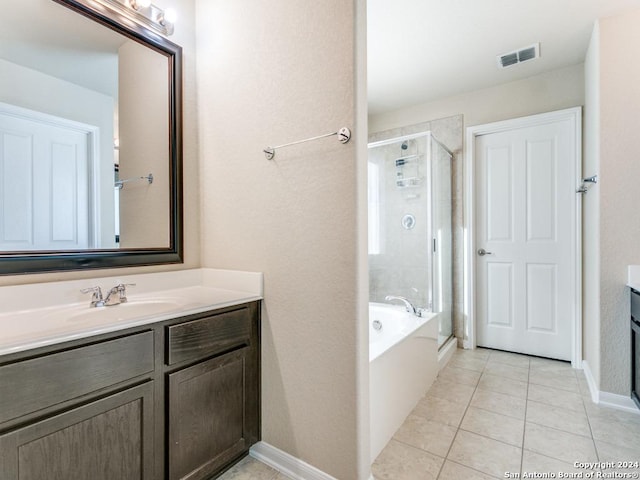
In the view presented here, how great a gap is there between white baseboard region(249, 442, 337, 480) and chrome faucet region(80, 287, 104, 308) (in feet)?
3.39

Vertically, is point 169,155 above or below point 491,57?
below

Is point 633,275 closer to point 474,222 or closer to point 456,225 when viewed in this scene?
point 474,222

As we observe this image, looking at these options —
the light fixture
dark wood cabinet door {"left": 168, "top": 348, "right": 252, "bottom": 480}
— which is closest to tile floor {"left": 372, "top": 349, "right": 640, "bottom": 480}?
dark wood cabinet door {"left": 168, "top": 348, "right": 252, "bottom": 480}

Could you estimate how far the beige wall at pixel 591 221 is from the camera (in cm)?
210

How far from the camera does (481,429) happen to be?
1.81 meters

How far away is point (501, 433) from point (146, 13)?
2.95 meters

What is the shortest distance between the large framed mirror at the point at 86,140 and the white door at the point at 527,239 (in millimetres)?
2786

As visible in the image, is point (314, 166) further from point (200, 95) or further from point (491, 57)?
point (491, 57)

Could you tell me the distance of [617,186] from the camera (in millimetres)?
2016

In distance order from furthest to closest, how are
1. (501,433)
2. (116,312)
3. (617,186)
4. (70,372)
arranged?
(617,186) < (501,433) < (116,312) < (70,372)

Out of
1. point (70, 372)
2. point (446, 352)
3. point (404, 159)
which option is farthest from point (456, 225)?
point (70, 372)

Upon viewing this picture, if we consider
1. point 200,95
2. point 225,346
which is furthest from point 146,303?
point 200,95

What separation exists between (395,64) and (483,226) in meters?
1.73

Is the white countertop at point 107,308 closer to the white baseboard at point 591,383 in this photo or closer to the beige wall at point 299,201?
the beige wall at point 299,201
